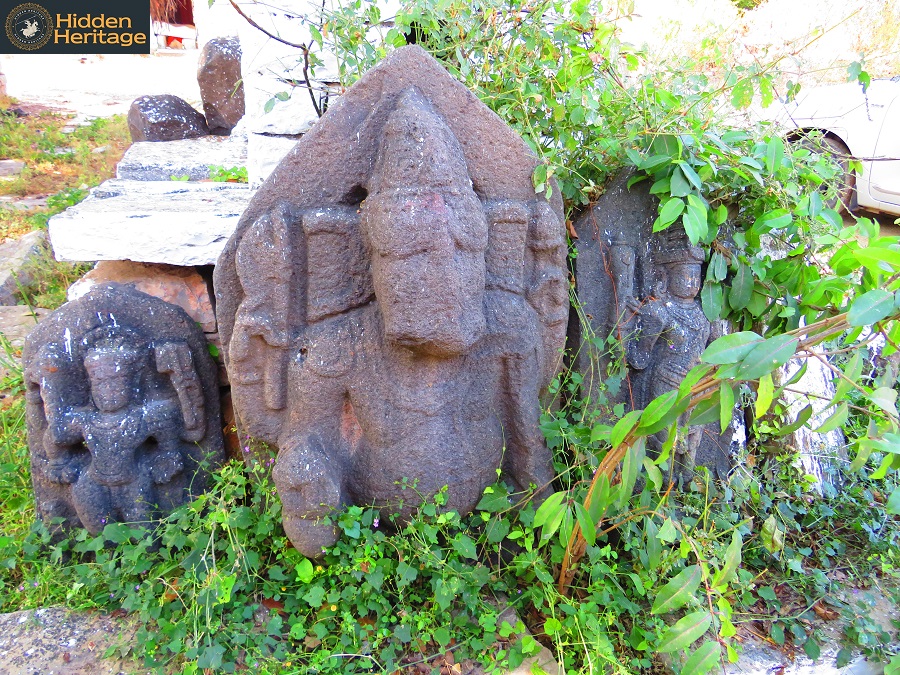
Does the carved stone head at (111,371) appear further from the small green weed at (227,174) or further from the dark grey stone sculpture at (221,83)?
the dark grey stone sculpture at (221,83)

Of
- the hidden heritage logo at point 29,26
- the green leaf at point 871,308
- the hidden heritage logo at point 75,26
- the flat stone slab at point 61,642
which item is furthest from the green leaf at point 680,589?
the hidden heritage logo at point 29,26

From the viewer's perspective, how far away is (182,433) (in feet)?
7.22

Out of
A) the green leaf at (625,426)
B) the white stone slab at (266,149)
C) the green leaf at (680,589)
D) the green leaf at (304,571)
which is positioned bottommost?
the green leaf at (304,571)

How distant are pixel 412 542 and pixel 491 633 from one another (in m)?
0.33

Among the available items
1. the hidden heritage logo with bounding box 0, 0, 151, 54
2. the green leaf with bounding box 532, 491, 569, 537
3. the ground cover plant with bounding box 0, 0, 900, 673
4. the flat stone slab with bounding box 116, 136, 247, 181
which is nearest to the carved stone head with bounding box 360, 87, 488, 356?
the ground cover plant with bounding box 0, 0, 900, 673

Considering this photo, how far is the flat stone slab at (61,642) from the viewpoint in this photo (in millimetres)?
1689

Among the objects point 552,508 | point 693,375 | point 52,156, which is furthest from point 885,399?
point 52,156

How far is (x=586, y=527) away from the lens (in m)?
1.45

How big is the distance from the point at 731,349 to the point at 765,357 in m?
0.06

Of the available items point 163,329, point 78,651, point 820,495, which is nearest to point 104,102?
point 163,329

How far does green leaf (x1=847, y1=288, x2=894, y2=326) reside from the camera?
3.54 ft

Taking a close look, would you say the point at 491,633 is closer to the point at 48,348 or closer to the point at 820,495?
the point at 820,495

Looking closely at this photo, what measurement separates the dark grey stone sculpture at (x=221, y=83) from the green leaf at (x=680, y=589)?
15.6ft

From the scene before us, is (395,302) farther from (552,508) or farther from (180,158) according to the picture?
(180,158)
